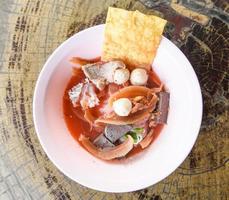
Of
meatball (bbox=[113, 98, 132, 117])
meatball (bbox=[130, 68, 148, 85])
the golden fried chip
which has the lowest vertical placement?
meatball (bbox=[113, 98, 132, 117])

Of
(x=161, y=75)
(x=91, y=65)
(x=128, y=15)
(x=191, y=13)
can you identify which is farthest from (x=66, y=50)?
(x=191, y=13)

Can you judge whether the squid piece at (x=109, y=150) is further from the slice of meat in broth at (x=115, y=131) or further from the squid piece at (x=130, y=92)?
the squid piece at (x=130, y=92)

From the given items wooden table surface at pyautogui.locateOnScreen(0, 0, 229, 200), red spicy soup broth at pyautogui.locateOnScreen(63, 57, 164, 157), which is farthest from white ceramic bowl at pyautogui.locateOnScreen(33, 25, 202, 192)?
wooden table surface at pyautogui.locateOnScreen(0, 0, 229, 200)

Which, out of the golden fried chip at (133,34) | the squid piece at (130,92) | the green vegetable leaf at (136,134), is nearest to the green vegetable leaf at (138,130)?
the green vegetable leaf at (136,134)

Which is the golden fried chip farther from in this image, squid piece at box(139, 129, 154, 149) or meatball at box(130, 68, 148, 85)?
squid piece at box(139, 129, 154, 149)

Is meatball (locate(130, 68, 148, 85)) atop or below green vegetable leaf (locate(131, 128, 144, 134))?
atop

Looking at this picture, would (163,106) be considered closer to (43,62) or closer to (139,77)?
(139,77)

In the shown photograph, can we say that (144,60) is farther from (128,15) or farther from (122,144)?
(122,144)
